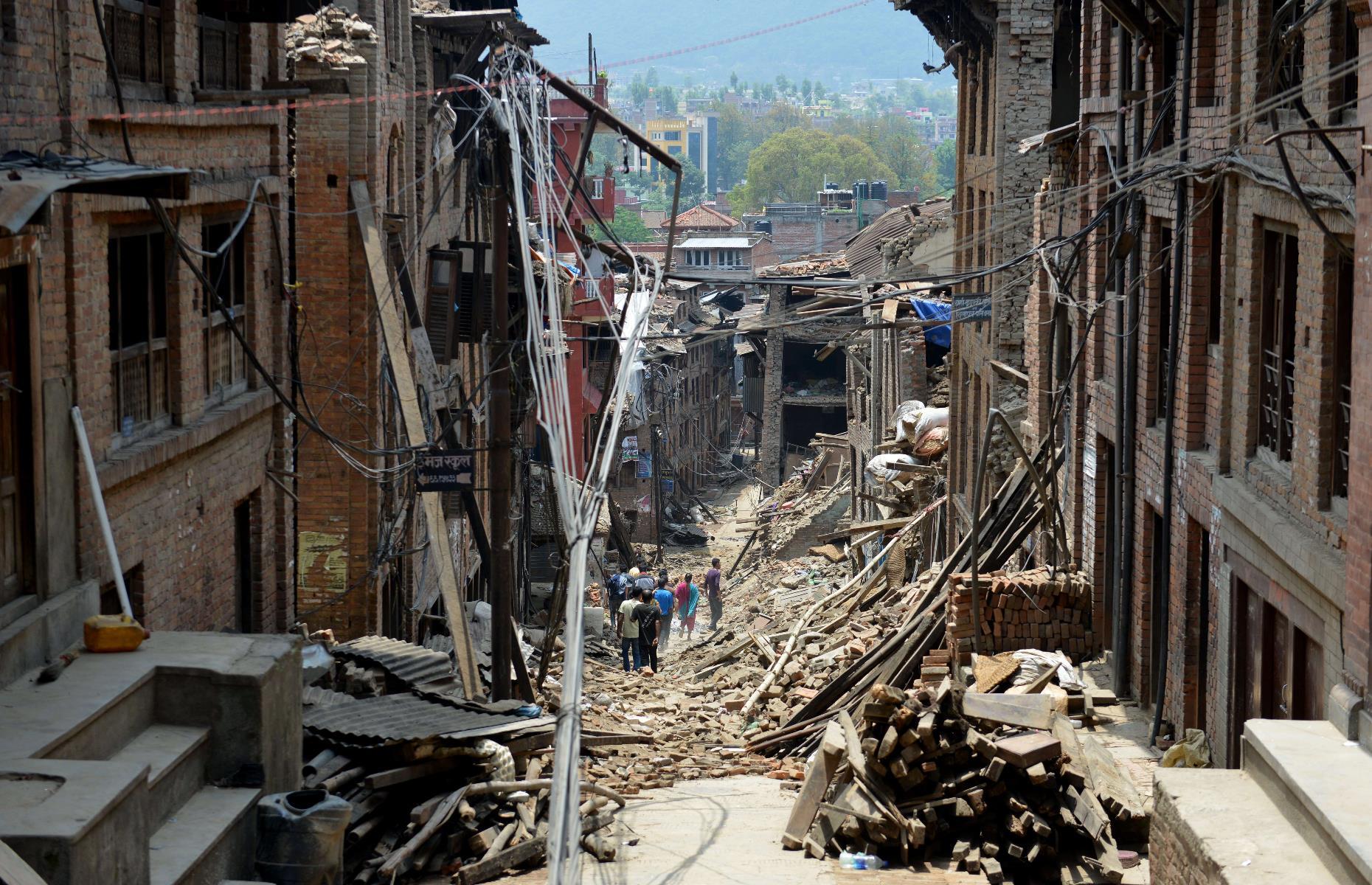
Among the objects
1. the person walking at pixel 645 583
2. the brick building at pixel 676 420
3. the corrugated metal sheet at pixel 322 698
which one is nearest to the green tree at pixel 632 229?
the brick building at pixel 676 420

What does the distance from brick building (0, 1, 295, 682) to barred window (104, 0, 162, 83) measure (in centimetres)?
2

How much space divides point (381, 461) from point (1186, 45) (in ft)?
34.5

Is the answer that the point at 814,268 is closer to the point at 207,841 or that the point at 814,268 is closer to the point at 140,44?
the point at 140,44

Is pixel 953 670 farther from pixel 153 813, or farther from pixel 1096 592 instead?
pixel 153 813

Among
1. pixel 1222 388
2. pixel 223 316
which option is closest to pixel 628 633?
pixel 223 316

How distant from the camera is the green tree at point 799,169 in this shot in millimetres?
173125

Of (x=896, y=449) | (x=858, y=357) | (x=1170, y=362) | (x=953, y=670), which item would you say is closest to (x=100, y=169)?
(x=1170, y=362)

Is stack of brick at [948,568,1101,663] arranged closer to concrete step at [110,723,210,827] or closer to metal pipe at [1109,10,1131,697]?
metal pipe at [1109,10,1131,697]

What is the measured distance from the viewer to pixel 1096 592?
56.5ft

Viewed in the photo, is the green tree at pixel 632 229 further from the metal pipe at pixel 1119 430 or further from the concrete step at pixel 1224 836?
the concrete step at pixel 1224 836

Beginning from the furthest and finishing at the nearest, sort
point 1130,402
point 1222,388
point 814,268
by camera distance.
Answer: point 814,268 → point 1130,402 → point 1222,388

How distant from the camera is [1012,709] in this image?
12672mm

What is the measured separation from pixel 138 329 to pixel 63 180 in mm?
4339

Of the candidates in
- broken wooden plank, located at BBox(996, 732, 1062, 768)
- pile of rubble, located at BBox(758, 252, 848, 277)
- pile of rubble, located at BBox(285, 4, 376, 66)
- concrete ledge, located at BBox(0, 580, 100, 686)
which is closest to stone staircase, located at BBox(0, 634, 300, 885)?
concrete ledge, located at BBox(0, 580, 100, 686)
